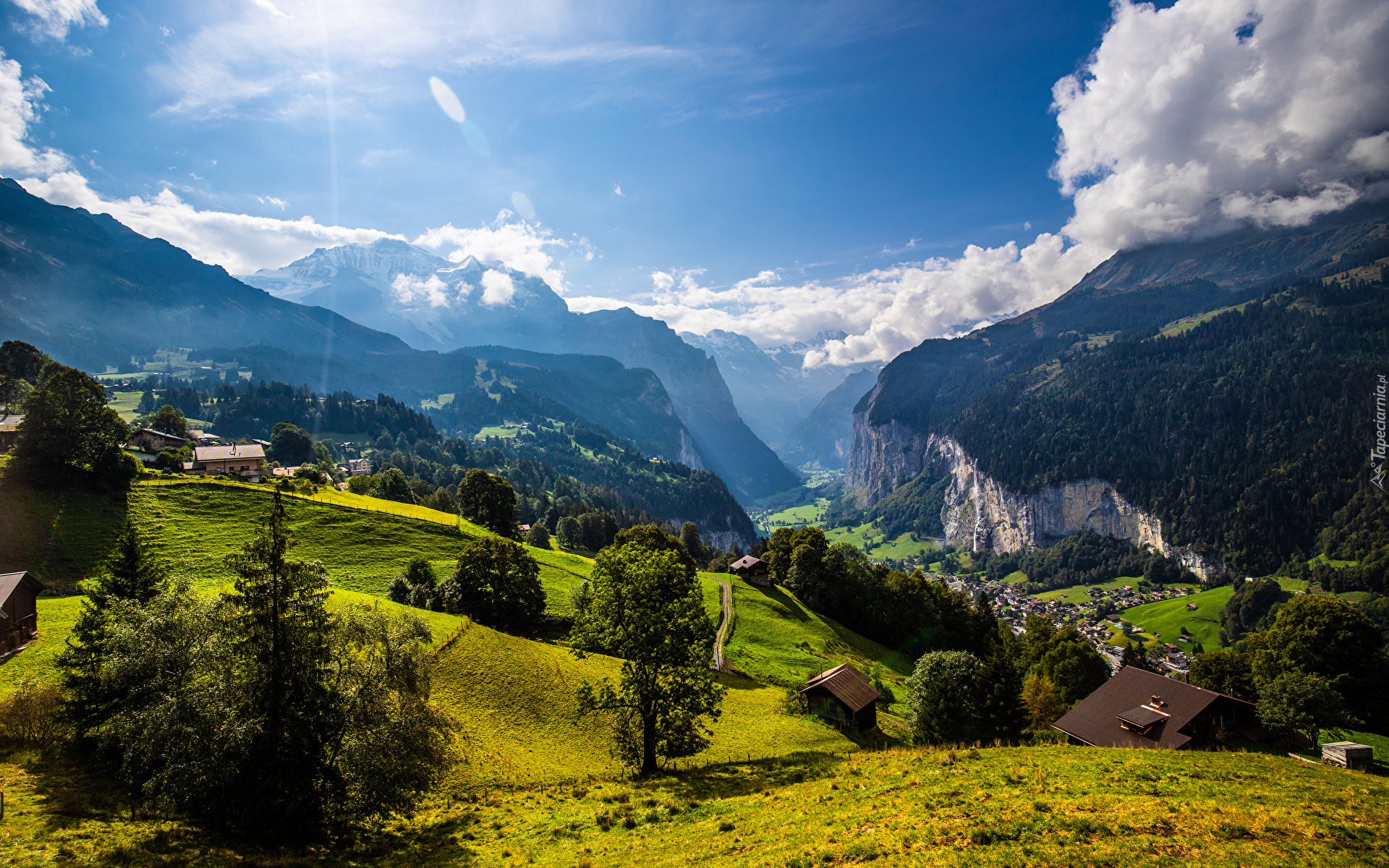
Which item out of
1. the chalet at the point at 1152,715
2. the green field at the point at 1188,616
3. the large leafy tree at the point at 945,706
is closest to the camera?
the chalet at the point at 1152,715

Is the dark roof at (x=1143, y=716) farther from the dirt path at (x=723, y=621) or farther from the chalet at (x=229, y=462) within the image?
the chalet at (x=229, y=462)

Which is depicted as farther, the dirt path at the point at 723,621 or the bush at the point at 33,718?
the dirt path at the point at 723,621

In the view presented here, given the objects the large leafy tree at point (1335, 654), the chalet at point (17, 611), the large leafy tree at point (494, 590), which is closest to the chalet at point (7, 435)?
the chalet at point (17, 611)

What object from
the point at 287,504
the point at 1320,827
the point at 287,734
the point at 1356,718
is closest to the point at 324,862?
the point at 287,734

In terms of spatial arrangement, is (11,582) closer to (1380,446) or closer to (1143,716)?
(1143,716)

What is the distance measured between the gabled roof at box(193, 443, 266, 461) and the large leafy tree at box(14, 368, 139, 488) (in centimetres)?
2698

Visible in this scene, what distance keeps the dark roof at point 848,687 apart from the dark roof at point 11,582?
5215cm

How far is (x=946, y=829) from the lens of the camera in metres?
15.3

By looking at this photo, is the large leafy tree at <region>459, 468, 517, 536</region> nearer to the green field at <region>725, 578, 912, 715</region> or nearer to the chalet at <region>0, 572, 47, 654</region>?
the green field at <region>725, 578, 912, 715</region>

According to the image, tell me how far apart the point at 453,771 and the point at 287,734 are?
9934 mm

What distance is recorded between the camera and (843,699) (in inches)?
1686

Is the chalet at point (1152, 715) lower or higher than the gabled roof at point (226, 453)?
lower

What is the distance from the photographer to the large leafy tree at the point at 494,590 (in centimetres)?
5316

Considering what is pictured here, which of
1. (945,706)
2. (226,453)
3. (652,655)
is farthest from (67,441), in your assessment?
(945,706)
